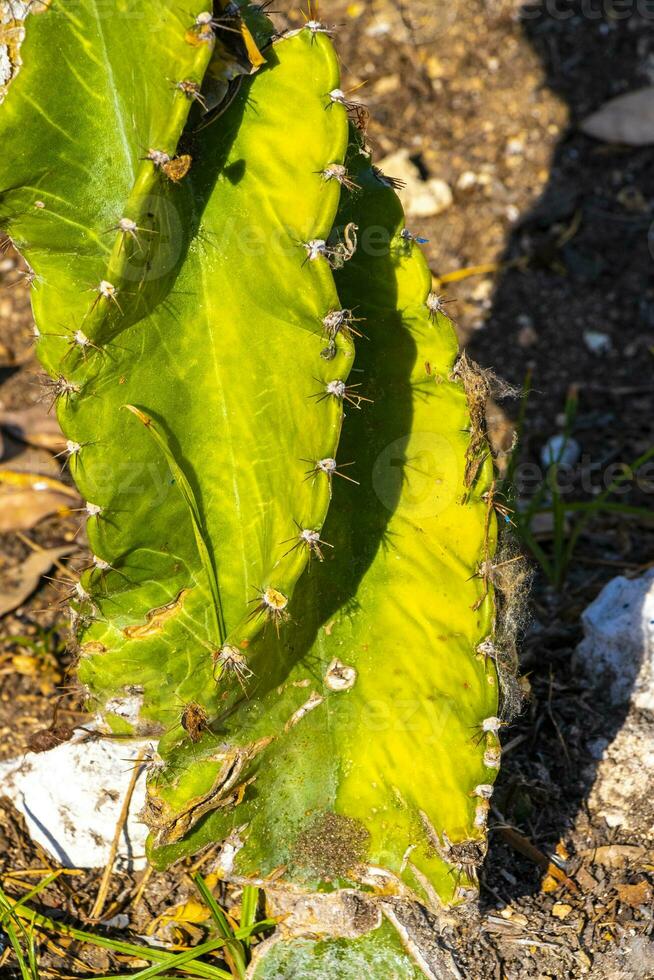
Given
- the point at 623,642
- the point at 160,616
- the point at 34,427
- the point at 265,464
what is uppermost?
the point at 265,464

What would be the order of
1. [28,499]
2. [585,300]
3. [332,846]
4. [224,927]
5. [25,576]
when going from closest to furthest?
[332,846] → [224,927] → [25,576] → [28,499] → [585,300]

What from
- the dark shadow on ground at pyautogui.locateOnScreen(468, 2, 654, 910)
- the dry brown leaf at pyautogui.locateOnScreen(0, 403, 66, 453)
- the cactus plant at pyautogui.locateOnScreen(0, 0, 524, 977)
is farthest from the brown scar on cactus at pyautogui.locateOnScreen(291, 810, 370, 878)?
the dry brown leaf at pyautogui.locateOnScreen(0, 403, 66, 453)

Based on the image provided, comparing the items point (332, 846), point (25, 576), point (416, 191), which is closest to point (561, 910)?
point (332, 846)

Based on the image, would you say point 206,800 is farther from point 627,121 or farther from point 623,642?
point 627,121

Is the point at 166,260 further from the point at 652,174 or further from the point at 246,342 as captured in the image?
the point at 652,174

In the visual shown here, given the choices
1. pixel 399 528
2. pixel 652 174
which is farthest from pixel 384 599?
pixel 652 174

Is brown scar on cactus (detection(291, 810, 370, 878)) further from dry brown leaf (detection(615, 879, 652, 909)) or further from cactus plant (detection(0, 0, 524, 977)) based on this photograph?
dry brown leaf (detection(615, 879, 652, 909))

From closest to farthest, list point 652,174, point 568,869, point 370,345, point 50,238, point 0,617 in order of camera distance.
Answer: point 50,238 → point 370,345 → point 568,869 → point 0,617 → point 652,174
